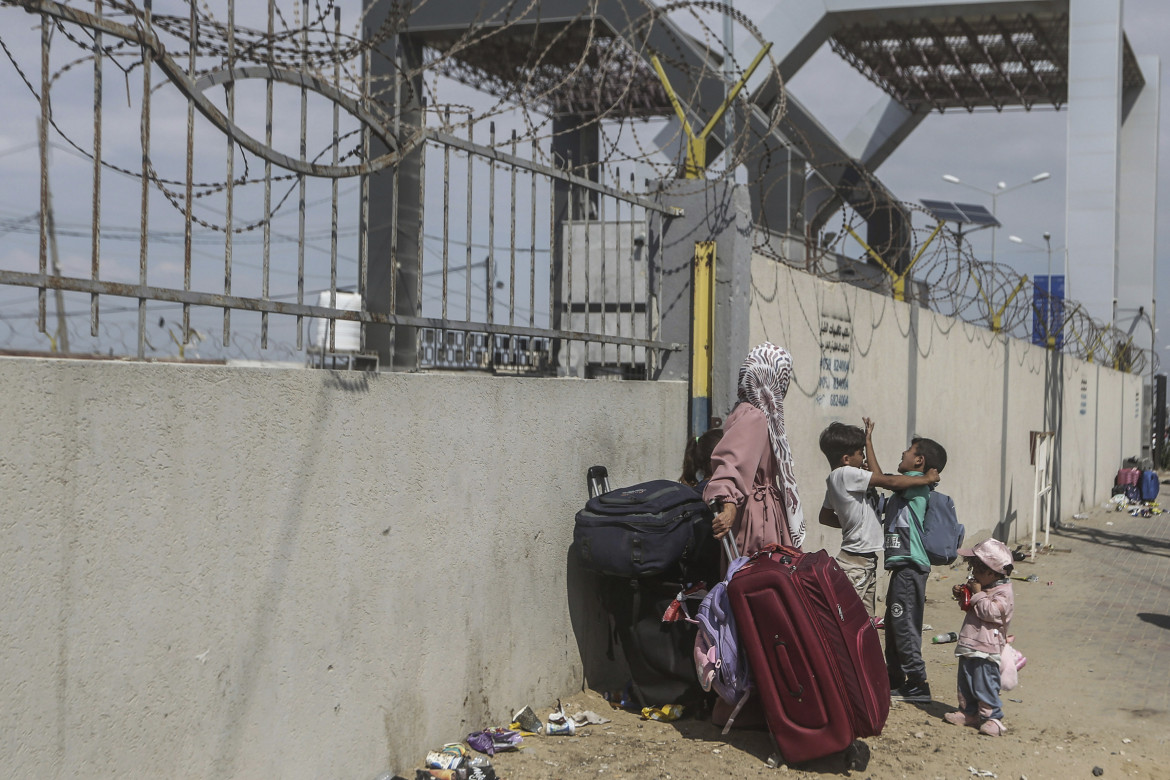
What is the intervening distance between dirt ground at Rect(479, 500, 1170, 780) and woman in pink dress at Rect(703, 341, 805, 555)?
32.7 inches

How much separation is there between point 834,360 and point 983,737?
10.2 feet

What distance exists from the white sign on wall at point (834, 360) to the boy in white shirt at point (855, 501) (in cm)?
179

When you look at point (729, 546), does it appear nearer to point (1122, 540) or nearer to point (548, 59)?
point (1122, 540)


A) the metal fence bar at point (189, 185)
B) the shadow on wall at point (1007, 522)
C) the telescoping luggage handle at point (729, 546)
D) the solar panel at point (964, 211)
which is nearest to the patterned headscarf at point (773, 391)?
the telescoping luggage handle at point (729, 546)

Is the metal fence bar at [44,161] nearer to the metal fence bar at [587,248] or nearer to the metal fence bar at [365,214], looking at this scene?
the metal fence bar at [365,214]

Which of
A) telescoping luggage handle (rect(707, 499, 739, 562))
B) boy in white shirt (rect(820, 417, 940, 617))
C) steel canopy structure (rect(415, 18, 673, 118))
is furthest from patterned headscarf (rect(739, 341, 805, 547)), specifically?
steel canopy structure (rect(415, 18, 673, 118))

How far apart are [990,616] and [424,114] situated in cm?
318

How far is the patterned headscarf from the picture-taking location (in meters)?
4.48

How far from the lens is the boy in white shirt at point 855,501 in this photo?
16.4ft

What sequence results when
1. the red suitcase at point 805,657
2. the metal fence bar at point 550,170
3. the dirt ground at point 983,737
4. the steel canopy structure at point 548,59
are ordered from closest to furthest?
the red suitcase at point 805,657, the dirt ground at point 983,737, the metal fence bar at point 550,170, the steel canopy structure at point 548,59

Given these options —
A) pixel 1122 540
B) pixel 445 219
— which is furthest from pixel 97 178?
Answer: pixel 1122 540

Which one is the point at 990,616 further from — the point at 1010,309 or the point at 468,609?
the point at 1010,309

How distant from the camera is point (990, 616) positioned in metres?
4.70

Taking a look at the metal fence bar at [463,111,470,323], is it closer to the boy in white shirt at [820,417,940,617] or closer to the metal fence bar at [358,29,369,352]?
the metal fence bar at [358,29,369,352]
